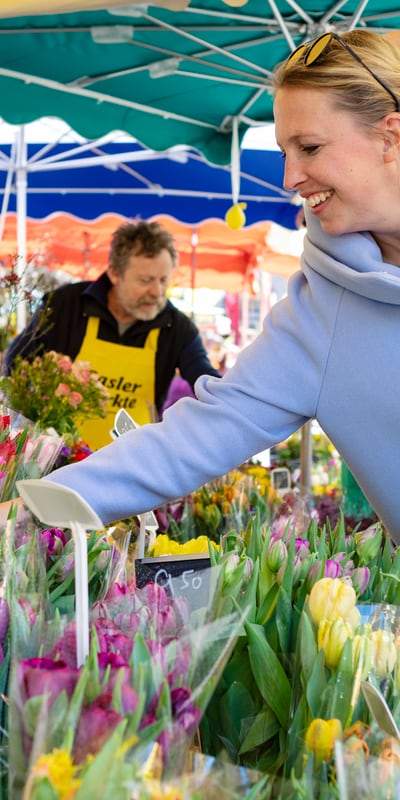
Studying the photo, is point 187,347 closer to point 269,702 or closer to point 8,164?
point 269,702

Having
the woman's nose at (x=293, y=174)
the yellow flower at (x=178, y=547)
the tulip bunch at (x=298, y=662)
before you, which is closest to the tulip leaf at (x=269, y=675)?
the tulip bunch at (x=298, y=662)

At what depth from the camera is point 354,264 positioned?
1.41m

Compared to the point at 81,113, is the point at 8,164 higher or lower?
higher

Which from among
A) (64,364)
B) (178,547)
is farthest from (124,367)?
(178,547)

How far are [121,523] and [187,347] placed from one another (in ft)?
5.68

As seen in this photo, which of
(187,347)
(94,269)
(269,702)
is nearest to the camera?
(269,702)

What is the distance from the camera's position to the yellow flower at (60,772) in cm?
71

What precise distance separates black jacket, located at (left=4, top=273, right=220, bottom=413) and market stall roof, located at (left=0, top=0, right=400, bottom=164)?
35.9 inches

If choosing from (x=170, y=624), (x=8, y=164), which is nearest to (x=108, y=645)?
(x=170, y=624)

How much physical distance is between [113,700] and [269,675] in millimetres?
291

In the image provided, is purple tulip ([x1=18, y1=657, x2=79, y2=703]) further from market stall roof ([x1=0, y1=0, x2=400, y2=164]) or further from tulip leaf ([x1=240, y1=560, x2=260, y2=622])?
market stall roof ([x1=0, y1=0, x2=400, y2=164])

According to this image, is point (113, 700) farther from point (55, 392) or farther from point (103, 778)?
point (55, 392)

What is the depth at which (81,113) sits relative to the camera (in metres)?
4.31

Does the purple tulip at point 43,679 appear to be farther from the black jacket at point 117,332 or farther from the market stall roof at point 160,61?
the black jacket at point 117,332
